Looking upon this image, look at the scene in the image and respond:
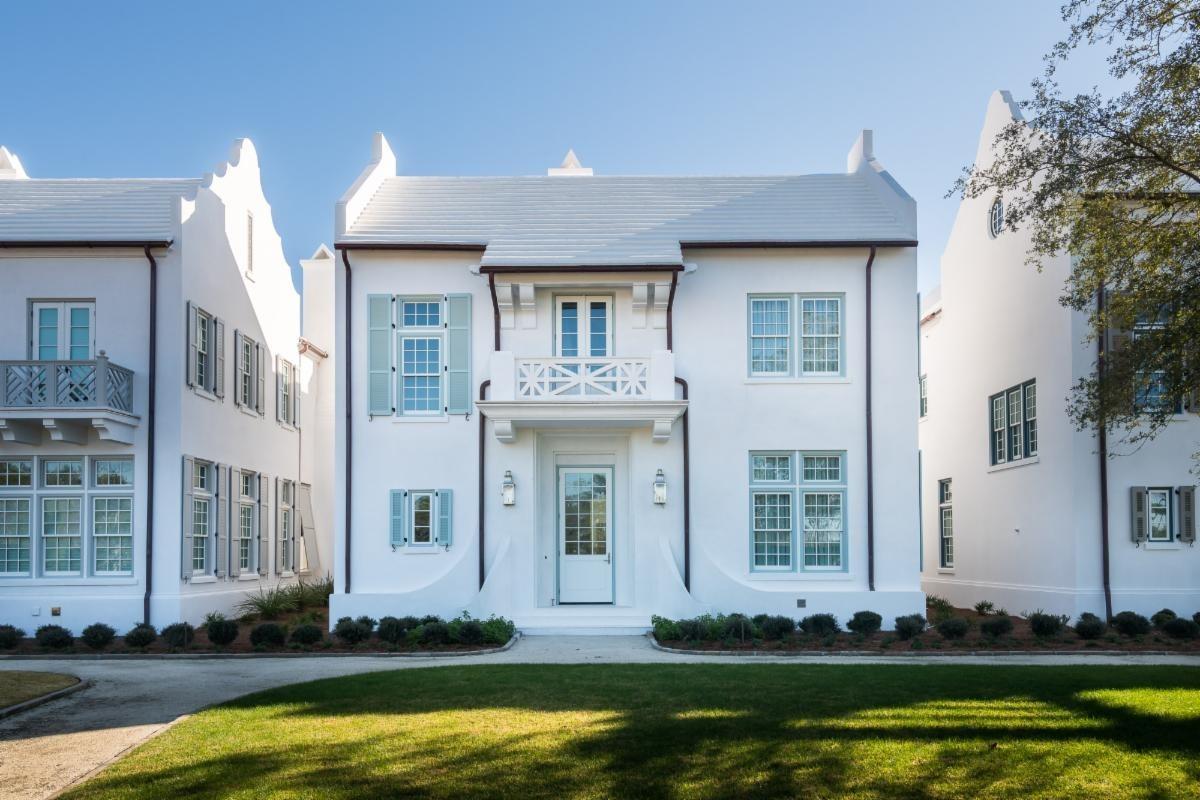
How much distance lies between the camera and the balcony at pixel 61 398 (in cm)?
1934

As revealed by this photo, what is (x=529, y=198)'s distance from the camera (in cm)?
2262

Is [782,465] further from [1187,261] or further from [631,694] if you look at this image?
[631,694]

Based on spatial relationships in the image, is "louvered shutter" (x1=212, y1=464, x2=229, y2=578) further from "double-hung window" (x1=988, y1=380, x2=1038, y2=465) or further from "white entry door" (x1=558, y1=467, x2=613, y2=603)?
"double-hung window" (x1=988, y1=380, x2=1038, y2=465)

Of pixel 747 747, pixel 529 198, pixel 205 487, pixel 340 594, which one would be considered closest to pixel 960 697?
pixel 747 747

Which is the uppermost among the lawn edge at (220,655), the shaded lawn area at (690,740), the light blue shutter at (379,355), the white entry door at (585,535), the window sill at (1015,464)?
the light blue shutter at (379,355)

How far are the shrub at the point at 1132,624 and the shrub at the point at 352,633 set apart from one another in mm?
A: 12436

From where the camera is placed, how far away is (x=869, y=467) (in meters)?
20.6

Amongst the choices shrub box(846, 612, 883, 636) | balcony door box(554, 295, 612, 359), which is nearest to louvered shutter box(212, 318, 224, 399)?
balcony door box(554, 295, 612, 359)

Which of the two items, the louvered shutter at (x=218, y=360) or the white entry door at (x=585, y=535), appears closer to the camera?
the white entry door at (x=585, y=535)

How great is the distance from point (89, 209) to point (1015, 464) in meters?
19.2

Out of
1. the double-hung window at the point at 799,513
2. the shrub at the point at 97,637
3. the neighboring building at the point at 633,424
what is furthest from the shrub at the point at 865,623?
the shrub at the point at 97,637

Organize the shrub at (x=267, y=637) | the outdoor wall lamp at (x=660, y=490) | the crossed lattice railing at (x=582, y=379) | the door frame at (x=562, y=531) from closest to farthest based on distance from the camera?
the shrub at (x=267, y=637), the crossed lattice railing at (x=582, y=379), the outdoor wall lamp at (x=660, y=490), the door frame at (x=562, y=531)

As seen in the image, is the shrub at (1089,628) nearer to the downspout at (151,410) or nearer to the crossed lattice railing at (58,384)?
the downspout at (151,410)

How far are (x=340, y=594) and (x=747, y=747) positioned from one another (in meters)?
12.0
